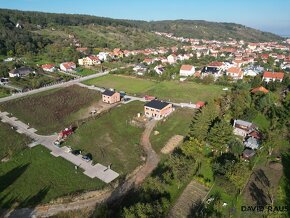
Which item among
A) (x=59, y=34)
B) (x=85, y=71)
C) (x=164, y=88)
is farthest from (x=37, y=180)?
(x=59, y=34)

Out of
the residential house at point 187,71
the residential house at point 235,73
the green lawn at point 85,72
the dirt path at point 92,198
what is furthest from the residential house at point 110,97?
the residential house at point 235,73

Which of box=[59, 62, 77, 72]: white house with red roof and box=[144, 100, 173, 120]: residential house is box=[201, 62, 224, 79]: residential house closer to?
box=[144, 100, 173, 120]: residential house

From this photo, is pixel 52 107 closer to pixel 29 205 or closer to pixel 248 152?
pixel 29 205

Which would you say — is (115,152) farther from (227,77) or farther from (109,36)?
(109,36)

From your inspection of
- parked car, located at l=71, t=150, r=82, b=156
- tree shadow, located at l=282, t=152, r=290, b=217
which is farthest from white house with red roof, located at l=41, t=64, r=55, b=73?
tree shadow, located at l=282, t=152, r=290, b=217

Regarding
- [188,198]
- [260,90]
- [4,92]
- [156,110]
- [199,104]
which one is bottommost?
[4,92]
